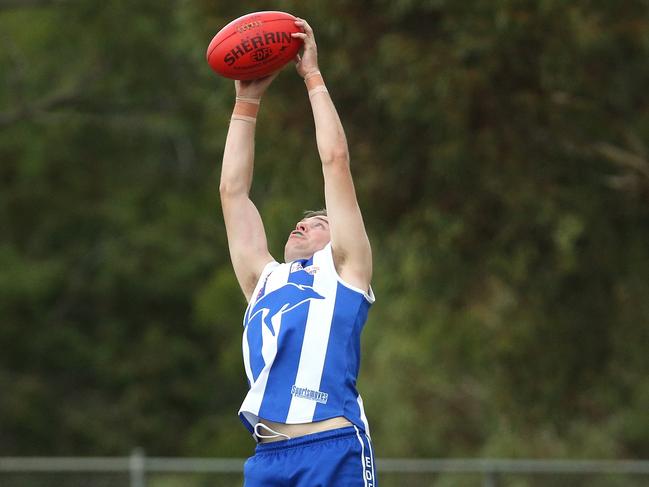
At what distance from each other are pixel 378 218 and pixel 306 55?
25.4 ft

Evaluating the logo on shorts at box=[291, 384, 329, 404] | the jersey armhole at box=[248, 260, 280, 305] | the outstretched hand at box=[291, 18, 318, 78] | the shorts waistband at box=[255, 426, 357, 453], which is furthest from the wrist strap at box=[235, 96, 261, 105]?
the shorts waistband at box=[255, 426, 357, 453]

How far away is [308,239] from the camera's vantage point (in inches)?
210

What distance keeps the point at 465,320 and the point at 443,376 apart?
8.64ft

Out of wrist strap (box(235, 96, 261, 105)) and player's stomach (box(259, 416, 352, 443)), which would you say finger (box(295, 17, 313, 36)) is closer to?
wrist strap (box(235, 96, 261, 105))

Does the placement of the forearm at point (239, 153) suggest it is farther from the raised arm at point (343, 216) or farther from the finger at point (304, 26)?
the raised arm at point (343, 216)

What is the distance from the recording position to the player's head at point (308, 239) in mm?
5301

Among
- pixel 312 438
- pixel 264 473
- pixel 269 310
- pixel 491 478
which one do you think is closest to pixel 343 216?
pixel 269 310

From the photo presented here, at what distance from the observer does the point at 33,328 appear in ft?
84.5

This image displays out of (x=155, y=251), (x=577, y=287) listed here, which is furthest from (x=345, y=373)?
(x=155, y=251)

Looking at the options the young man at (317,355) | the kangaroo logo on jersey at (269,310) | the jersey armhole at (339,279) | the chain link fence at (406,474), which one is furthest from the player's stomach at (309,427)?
the chain link fence at (406,474)

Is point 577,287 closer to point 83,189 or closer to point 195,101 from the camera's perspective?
point 195,101

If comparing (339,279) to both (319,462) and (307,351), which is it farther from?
(319,462)

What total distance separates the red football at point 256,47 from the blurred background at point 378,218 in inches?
207

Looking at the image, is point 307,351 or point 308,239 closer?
point 307,351
